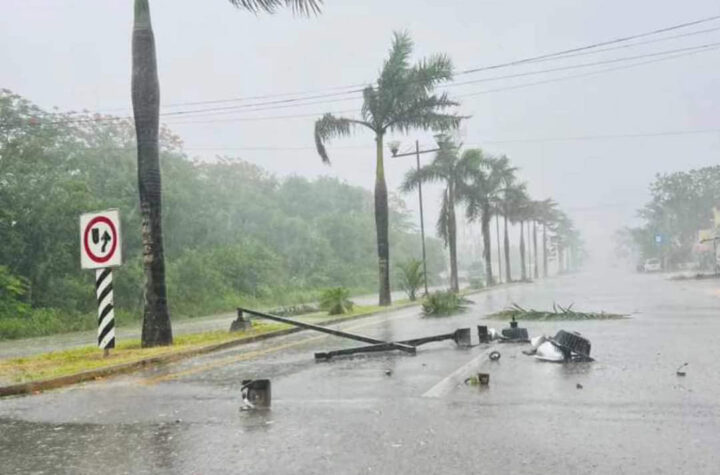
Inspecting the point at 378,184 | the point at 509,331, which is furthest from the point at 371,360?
the point at 378,184

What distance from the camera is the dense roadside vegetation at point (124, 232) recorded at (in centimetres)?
2522

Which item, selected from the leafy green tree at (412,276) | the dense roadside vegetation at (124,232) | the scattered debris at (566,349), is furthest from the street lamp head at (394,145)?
the scattered debris at (566,349)

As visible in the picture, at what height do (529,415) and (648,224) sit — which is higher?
(648,224)

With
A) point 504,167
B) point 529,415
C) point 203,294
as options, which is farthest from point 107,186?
point 504,167

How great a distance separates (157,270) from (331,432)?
843 cm

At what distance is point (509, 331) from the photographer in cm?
1249

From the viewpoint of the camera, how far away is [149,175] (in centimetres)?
1363

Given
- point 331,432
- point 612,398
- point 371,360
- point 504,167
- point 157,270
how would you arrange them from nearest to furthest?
point 331,432 → point 612,398 → point 371,360 → point 157,270 → point 504,167

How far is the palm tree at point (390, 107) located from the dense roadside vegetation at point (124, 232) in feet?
30.0

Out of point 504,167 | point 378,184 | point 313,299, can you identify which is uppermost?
point 504,167

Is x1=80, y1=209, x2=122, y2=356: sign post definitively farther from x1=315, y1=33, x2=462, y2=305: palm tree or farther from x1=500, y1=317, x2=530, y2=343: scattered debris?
x1=315, y1=33, x2=462, y2=305: palm tree

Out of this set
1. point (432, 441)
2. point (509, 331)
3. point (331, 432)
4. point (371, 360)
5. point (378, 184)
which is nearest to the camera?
point (432, 441)

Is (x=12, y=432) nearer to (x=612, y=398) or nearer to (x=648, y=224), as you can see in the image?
(x=612, y=398)

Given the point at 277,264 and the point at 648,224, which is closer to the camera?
the point at 277,264
